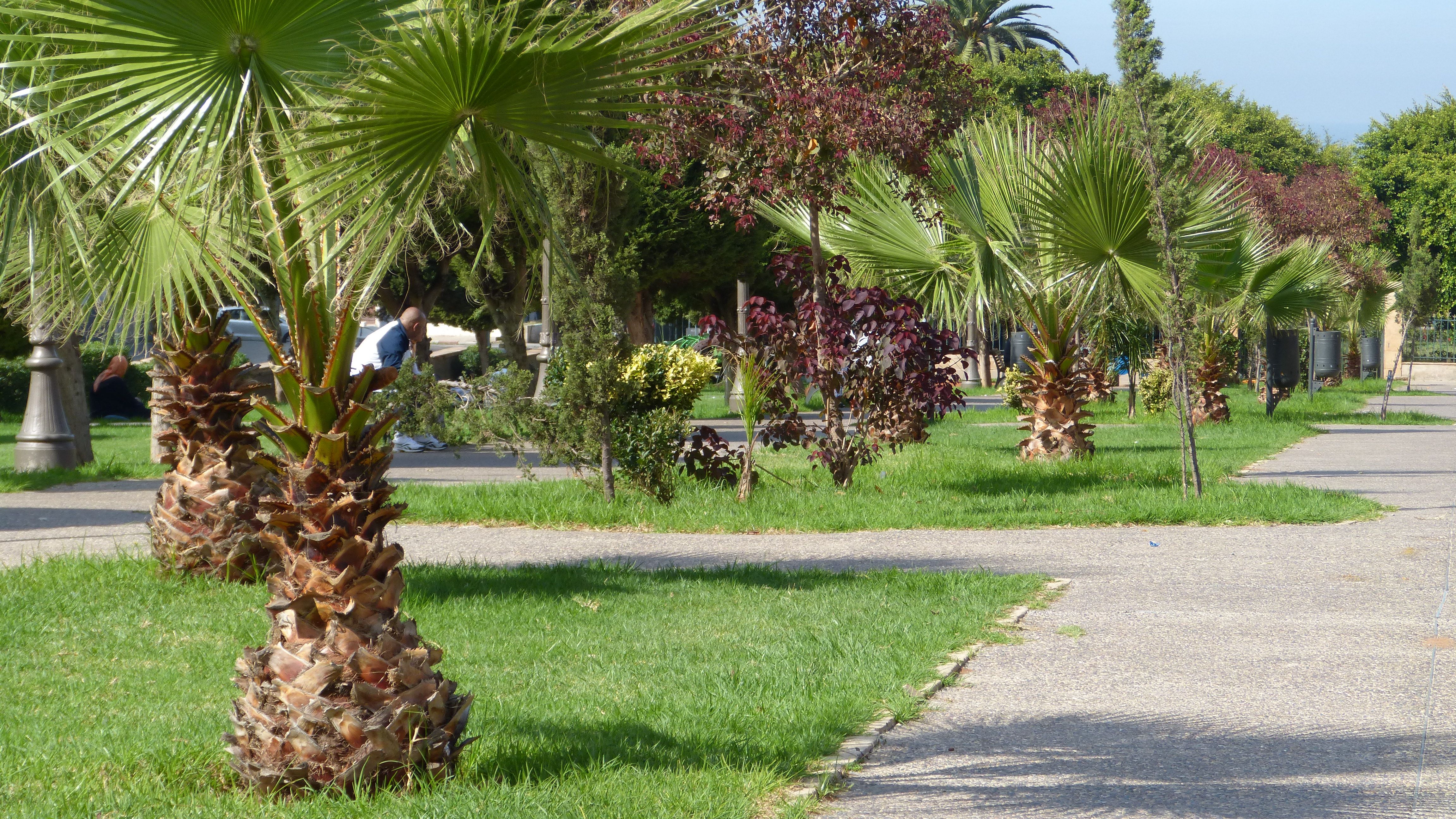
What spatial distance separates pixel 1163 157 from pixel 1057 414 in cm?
365

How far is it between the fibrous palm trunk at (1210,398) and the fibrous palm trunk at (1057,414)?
6.54m

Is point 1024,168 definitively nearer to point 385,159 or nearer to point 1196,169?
point 1196,169

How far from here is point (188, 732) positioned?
14.7 ft

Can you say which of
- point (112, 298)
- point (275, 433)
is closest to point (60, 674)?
point (112, 298)

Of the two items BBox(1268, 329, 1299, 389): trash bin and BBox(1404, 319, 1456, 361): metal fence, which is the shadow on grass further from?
BBox(1404, 319, 1456, 361): metal fence

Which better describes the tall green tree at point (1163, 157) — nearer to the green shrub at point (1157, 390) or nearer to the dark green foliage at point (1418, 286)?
the green shrub at point (1157, 390)

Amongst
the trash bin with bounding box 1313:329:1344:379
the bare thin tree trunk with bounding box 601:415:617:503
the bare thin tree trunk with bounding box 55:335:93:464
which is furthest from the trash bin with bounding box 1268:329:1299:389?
the bare thin tree trunk with bounding box 55:335:93:464

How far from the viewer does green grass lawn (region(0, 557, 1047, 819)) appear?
3.82m

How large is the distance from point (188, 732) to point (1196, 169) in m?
9.73

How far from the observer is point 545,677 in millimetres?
5254

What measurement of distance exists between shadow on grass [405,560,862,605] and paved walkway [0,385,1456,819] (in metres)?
0.47

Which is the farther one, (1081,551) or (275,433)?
(1081,551)

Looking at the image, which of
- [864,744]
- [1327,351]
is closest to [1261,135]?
[1327,351]

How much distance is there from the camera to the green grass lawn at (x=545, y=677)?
12.5 ft
